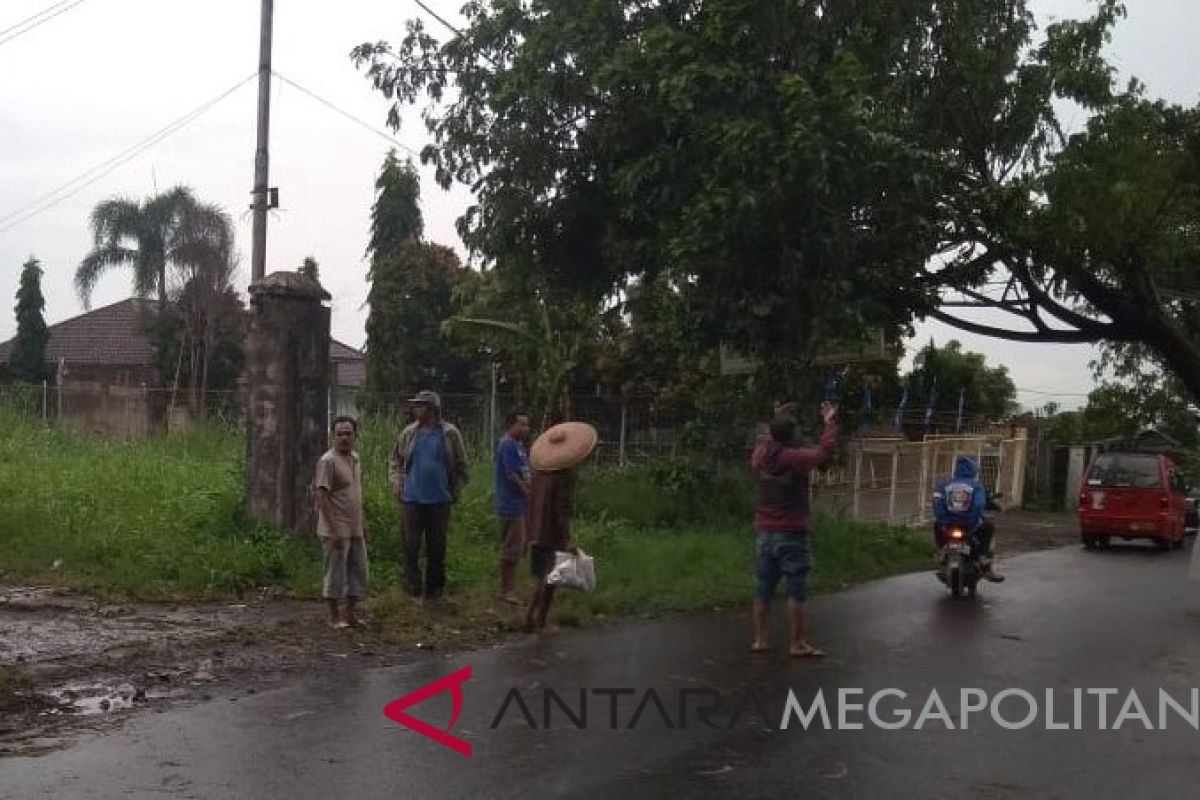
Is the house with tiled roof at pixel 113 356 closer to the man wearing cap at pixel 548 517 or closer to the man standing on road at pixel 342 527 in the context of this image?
the man standing on road at pixel 342 527

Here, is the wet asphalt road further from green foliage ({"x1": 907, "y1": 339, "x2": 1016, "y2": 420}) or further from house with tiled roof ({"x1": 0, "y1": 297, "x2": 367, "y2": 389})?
house with tiled roof ({"x1": 0, "y1": 297, "x2": 367, "y2": 389})

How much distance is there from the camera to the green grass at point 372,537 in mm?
11227

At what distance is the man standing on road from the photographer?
31.3ft

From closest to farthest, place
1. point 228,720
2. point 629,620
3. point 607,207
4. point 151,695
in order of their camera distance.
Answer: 1. point 228,720
2. point 151,695
3. point 629,620
4. point 607,207

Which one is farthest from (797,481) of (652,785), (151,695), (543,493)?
(151,695)

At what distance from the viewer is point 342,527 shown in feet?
31.6

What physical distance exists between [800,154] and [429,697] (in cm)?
776

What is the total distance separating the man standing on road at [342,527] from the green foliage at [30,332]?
36249 mm

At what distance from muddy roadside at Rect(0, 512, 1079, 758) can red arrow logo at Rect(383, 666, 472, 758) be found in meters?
0.73

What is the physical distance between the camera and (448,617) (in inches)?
402

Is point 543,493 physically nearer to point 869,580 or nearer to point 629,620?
point 629,620

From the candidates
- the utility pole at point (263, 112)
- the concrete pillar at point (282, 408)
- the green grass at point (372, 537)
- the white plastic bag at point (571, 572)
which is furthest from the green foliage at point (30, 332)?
the white plastic bag at point (571, 572)

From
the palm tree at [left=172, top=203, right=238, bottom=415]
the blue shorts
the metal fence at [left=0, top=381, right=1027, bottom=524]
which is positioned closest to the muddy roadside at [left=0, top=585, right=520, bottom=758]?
the blue shorts

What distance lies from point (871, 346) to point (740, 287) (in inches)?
68.9
